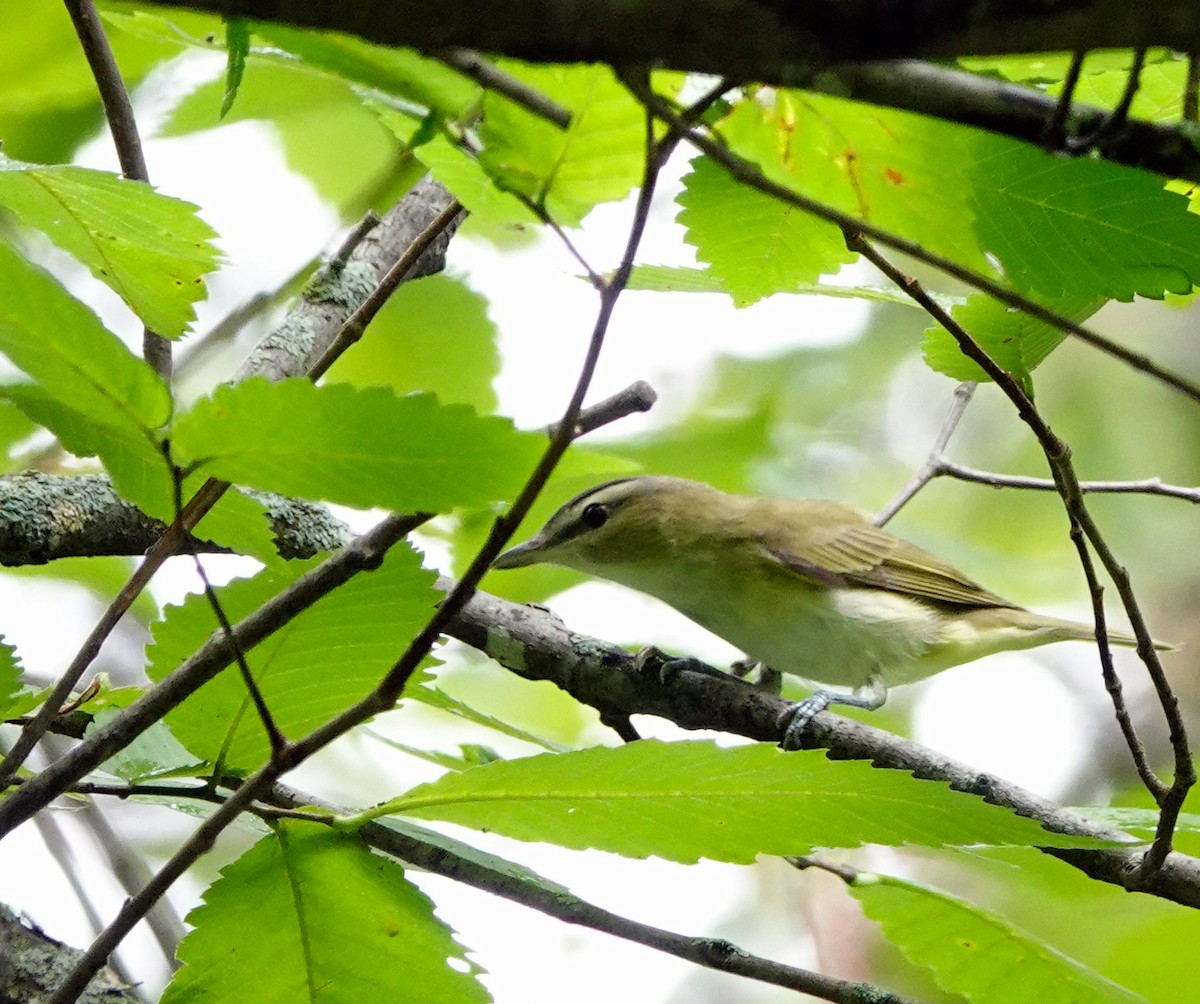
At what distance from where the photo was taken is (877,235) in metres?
0.81

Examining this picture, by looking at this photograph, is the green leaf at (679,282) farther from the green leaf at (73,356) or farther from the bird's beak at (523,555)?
the bird's beak at (523,555)

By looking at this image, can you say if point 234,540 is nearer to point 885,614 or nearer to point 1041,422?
point 1041,422

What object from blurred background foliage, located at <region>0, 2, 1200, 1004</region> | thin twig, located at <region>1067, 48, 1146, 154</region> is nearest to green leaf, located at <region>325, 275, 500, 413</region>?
blurred background foliage, located at <region>0, 2, 1200, 1004</region>

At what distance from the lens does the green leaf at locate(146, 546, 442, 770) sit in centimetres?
120

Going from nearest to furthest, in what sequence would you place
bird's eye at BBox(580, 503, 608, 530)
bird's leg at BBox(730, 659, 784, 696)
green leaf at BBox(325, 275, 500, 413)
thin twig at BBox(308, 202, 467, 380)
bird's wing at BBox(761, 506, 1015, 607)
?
A: thin twig at BBox(308, 202, 467, 380) → green leaf at BBox(325, 275, 500, 413) → bird's eye at BBox(580, 503, 608, 530) → bird's leg at BBox(730, 659, 784, 696) → bird's wing at BBox(761, 506, 1015, 607)

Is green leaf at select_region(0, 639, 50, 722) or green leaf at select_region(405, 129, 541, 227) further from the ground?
green leaf at select_region(405, 129, 541, 227)

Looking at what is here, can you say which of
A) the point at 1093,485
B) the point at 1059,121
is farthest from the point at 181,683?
the point at 1093,485

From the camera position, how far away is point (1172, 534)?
20.4 ft

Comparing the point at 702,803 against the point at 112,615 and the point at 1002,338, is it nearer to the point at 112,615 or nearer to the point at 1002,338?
the point at 112,615

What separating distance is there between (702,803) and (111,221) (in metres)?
0.85

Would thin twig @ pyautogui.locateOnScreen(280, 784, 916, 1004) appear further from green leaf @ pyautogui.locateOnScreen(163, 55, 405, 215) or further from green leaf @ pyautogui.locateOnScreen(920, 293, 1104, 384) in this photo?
green leaf @ pyautogui.locateOnScreen(163, 55, 405, 215)

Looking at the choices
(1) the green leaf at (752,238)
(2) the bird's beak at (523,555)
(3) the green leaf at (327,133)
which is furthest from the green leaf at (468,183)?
(2) the bird's beak at (523,555)

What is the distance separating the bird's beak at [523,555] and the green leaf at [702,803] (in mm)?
1634

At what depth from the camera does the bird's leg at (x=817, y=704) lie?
6.75 feet
